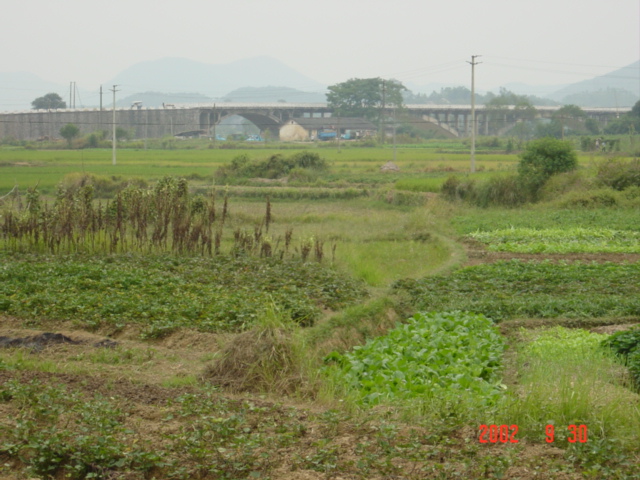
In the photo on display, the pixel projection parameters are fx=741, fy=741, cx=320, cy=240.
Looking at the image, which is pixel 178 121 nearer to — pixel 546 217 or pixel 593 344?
pixel 546 217

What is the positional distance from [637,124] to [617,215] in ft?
178

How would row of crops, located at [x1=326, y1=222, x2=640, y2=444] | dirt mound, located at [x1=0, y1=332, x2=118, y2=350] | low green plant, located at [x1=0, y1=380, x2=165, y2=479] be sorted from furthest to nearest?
dirt mound, located at [x1=0, y1=332, x2=118, y2=350] → row of crops, located at [x1=326, y1=222, x2=640, y2=444] → low green plant, located at [x1=0, y1=380, x2=165, y2=479]

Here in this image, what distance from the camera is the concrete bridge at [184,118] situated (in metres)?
70.9

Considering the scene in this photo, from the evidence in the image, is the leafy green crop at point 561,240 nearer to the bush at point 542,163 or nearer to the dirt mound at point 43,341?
the bush at point 542,163

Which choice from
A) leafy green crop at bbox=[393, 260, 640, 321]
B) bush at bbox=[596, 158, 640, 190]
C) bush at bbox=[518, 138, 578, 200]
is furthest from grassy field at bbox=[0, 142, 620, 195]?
leafy green crop at bbox=[393, 260, 640, 321]

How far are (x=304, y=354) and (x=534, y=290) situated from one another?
20.8 ft

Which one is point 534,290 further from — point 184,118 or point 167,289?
point 184,118

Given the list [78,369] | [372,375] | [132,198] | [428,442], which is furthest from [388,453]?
[132,198]

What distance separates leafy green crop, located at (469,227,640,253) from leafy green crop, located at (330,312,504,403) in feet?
25.0

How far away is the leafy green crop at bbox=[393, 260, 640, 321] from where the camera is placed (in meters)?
11.6
